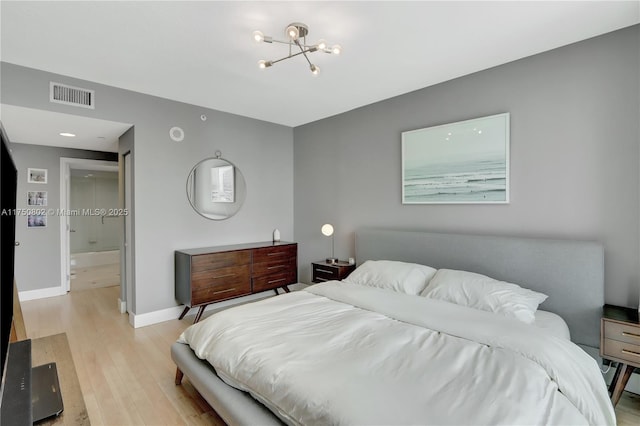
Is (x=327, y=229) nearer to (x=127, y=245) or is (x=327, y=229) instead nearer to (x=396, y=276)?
(x=396, y=276)

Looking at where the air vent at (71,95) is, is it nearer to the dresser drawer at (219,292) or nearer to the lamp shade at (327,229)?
the dresser drawer at (219,292)

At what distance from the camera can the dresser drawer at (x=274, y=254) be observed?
4055mm

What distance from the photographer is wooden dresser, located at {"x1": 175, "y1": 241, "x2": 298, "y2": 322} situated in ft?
11.6

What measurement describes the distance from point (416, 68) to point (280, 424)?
2.95 metres

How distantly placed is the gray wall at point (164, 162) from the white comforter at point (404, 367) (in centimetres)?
175

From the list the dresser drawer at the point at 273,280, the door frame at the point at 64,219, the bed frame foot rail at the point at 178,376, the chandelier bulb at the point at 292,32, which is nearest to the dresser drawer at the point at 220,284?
the dresser drawer at the point at 273,280

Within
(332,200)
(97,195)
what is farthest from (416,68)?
(97,195)

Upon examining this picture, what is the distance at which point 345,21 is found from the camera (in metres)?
2.19

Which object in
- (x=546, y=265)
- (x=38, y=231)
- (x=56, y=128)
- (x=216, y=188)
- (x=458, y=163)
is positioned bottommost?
(x=546, y=265)

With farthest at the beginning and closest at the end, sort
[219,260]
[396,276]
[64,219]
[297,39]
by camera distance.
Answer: [64,219], [219,260], [396,276], [297,39]

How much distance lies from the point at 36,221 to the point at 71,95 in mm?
2699

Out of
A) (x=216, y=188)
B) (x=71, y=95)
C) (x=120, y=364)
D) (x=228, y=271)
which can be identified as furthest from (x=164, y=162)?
(x=120, y=364)

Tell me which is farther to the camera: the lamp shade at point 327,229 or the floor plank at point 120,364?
the lamp shade at point 327,229

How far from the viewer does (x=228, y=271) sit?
3.76 metres
